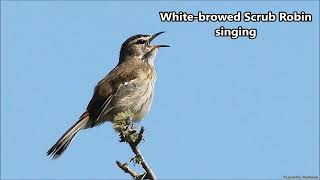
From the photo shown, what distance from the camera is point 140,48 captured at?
11477 millimetres

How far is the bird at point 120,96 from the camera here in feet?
32.0

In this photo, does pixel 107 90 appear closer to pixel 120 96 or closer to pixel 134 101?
pixel 120 96

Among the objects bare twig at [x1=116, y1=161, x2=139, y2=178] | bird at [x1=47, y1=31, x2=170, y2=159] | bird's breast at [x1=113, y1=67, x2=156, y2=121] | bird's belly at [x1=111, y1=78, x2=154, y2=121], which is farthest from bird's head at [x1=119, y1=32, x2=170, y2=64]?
bare twig at [x1=116, y1=161, x2=139, y2=178]

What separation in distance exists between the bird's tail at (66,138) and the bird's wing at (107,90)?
5.4 inches

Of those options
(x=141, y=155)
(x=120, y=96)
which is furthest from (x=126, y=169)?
(x=120, y=96)

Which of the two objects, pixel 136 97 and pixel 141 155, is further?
pixel 136 97

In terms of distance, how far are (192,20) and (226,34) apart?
658 mm

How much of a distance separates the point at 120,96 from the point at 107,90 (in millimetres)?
232

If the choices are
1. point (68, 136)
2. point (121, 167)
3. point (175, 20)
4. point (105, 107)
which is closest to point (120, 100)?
point (105, 107)

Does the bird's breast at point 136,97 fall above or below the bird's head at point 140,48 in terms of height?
below

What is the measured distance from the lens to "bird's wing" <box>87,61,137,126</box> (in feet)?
32.3

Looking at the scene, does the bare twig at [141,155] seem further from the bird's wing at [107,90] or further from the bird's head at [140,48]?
the bird's head at [140,48]

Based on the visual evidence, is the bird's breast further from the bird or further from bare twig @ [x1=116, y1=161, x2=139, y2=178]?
bare twig @ [x1=116, y1=161, x2=139, y2=178]

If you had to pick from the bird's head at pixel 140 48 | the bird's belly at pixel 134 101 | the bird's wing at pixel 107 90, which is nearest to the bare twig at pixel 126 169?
the bird's wing at pixel 107 90
